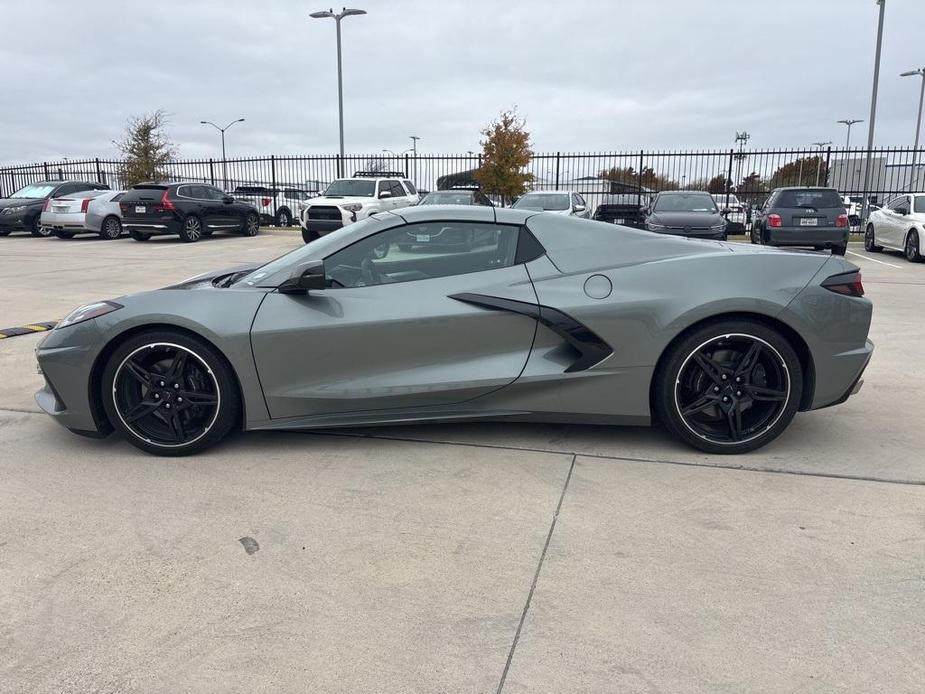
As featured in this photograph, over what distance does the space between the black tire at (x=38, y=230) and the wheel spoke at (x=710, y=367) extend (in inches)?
846

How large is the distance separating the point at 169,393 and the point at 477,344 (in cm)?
161

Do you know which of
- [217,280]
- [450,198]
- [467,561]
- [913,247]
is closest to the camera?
[467,561]

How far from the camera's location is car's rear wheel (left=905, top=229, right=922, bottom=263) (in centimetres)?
1465

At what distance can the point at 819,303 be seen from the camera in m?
3.74

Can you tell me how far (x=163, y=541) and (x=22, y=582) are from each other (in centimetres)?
50

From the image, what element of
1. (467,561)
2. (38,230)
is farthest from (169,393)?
(38,230)

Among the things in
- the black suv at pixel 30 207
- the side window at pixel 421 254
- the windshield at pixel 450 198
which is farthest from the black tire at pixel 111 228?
the side window at pixel 421 254

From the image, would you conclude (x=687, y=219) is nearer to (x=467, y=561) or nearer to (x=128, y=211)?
(x=467, y=561)

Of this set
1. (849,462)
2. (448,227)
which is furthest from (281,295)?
(849,462)

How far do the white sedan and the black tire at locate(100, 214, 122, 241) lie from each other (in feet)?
64.1

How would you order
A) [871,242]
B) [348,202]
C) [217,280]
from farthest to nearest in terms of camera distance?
[348,202] < [871,242] < [217,280]

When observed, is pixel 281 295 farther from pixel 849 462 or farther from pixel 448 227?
pixel 849 462

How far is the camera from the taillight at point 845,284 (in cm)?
378

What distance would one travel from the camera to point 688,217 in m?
14.6
